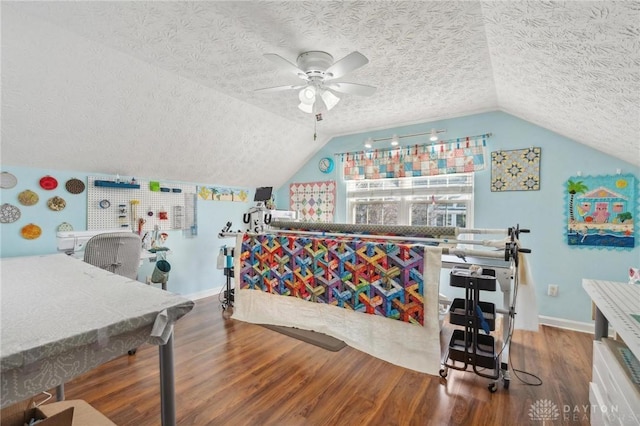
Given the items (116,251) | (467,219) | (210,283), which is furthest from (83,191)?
Answer: (467,219)

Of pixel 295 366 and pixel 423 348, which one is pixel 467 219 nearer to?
pixel 423 348

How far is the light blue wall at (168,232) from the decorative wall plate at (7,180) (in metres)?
0.03

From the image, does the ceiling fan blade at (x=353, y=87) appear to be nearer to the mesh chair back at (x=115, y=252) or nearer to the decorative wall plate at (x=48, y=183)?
the mesh chair back at (x=115, y=252)

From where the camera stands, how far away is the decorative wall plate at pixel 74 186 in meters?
2.95

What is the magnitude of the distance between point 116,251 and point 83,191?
1091 mm

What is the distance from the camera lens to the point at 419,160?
385cm

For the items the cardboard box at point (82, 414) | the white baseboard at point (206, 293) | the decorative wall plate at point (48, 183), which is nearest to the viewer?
the cardboard box at point (82, 414)

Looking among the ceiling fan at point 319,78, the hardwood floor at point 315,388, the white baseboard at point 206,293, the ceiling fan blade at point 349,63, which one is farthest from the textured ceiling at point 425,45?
the white baseboard at point 206,293

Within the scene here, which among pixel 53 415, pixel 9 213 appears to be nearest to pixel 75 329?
pixel 53 415

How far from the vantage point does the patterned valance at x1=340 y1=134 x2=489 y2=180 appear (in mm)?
3525

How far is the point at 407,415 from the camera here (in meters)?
1.80

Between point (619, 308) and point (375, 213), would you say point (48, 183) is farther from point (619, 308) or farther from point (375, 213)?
point (619, 308)

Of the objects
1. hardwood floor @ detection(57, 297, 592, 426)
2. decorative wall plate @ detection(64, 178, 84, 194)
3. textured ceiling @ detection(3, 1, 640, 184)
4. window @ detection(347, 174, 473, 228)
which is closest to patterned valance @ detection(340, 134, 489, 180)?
window @ detection(347, 174, 473, 228)

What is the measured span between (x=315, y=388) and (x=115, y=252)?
1.98 metres
